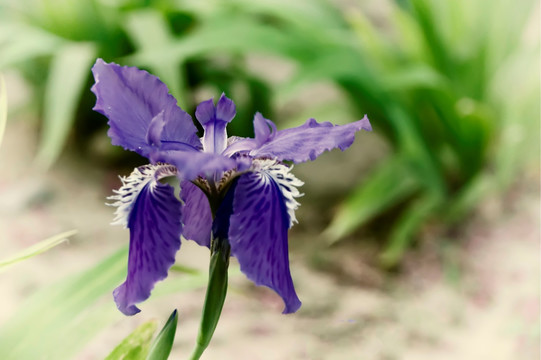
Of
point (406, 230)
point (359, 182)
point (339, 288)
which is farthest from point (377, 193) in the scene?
point (359, 182)

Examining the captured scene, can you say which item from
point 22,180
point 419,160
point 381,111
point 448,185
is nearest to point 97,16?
point 22,180

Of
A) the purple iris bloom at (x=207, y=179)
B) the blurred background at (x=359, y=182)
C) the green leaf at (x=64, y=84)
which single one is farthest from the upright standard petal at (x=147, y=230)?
the green leaf at (x=64, y=84)

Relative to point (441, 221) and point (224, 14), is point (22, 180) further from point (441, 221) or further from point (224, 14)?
point (441, 221)

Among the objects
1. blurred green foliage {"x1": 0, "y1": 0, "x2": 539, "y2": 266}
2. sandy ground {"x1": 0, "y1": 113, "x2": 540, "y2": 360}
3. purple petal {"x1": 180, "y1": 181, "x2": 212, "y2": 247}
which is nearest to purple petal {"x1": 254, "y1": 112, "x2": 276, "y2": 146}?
purple petal {"x1": 180, "y1": 181, "x2": 212, "y2": 247}

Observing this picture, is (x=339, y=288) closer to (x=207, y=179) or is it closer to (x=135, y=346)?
(x=135, y=346)

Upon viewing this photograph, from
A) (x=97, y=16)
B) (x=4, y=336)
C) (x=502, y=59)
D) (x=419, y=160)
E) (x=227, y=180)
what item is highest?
(x=502, y=59)

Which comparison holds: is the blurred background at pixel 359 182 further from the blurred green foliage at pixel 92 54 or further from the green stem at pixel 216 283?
the green stem at pixel 216 283
